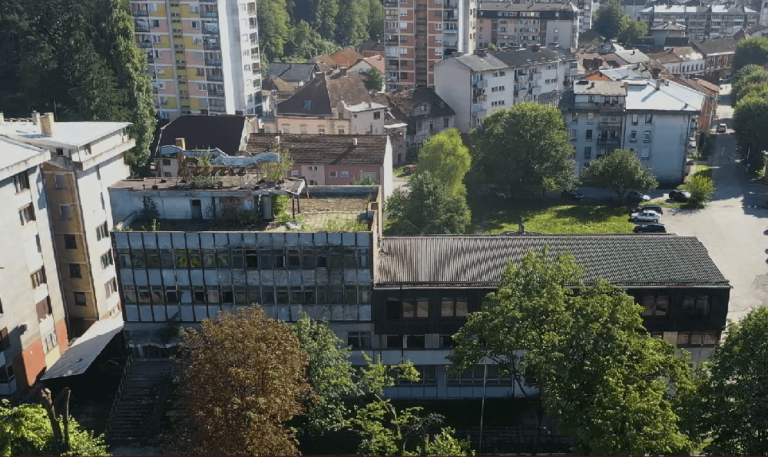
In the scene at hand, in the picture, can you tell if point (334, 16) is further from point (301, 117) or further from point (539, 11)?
point (301, 117)

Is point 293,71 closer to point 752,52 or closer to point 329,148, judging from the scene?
point 329,148

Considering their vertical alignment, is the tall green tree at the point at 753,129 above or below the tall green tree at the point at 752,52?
below

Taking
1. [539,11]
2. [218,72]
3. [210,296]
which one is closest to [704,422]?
[210,296]

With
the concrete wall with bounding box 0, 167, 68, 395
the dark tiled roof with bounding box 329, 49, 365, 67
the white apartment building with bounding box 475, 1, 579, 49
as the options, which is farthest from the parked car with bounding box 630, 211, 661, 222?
the dark tiled roof with bounding box 329, 49, 365, 67

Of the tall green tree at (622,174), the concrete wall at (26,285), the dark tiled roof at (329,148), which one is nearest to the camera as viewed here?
the concrete wall at (26,285)

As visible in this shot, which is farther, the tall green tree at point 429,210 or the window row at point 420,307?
the tall green tree at point 429,210

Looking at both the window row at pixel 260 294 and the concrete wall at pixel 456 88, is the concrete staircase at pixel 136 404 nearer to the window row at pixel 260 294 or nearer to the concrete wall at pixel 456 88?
the window row at pixel 260 294

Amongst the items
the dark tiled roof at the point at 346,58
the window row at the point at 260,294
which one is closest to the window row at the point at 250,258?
the window row at the point at 260,294
